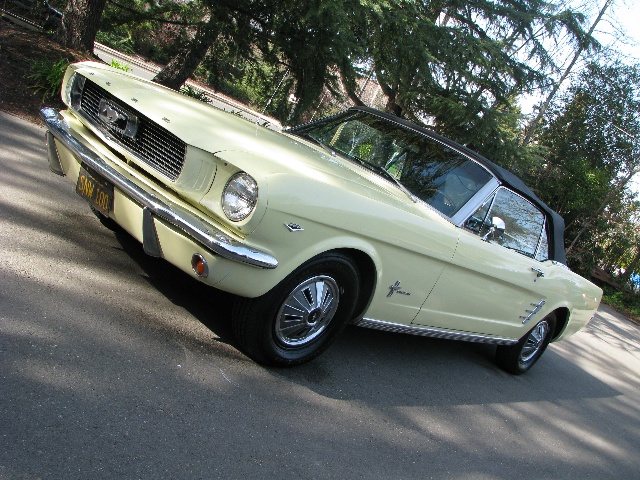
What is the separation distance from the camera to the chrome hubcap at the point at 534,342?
5.47m

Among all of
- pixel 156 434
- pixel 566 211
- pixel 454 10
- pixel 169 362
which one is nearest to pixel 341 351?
pixel 169 362

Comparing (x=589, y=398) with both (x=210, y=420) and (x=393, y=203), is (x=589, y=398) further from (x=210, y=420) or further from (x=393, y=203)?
(x=210, y=420)

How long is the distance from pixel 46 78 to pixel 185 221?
627cm

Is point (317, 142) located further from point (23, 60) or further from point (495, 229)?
point (23, 60)

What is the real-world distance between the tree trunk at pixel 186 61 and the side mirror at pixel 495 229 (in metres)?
8.30

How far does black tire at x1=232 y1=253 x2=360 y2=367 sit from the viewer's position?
3.16 m

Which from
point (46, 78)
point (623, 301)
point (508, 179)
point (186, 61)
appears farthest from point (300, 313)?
point (623, 301)

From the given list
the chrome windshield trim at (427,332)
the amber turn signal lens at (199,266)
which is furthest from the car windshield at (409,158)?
the amber turn signal lens at (199,266)

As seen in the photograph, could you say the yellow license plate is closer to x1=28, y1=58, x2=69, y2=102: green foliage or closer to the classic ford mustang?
the classic ford mustang

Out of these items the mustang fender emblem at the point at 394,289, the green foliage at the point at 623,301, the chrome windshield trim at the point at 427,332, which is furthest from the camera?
the green foliage at the point at 623,301

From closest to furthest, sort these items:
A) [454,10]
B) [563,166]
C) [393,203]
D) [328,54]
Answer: [393,203] < [328,54] < [454,10] < [563,166]

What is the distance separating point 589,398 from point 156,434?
496 centimetres

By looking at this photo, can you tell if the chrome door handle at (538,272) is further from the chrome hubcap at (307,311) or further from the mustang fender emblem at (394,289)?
the chrome hubcap at (307,311)

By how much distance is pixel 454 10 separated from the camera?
11672 millimetres
